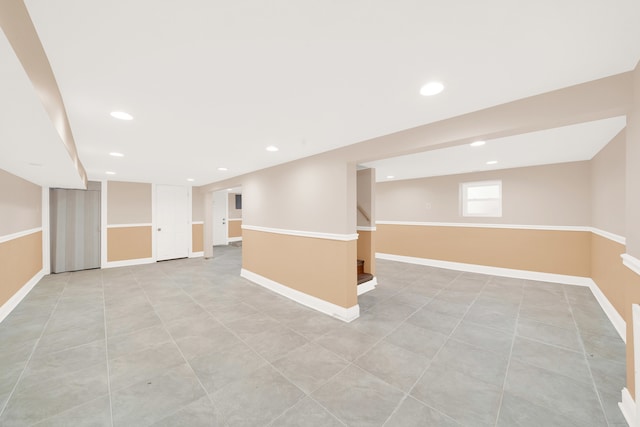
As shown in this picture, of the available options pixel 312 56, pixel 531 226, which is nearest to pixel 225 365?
pixel 312 56

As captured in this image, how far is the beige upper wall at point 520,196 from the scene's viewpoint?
14.6 feet

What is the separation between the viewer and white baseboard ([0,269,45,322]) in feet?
10.6

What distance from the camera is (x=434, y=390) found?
6.30ft

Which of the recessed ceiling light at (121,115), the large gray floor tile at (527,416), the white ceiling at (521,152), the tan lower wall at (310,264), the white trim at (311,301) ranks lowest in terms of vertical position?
the large gray floor tile at (527,416)

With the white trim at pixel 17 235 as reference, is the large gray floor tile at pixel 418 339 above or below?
below

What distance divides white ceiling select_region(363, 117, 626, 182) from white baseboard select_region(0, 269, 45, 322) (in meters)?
5.90

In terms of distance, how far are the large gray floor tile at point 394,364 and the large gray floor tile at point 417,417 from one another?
189mm

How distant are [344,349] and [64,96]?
328 centimetres

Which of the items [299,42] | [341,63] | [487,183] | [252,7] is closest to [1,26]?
[252,7]

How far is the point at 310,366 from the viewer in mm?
2219

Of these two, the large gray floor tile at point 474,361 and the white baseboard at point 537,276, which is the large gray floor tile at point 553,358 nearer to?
the large gray floor tile at point 474,361

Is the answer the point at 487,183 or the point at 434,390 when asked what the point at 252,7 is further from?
the point at 487,183

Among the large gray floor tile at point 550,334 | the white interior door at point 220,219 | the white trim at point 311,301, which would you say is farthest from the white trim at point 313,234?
the white interior door at point 220,219

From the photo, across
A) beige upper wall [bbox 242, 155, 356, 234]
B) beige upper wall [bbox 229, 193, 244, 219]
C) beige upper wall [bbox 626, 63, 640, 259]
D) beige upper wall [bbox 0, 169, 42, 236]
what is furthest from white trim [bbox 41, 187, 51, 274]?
beige upper wall [bbox 626, 63, 640, 259]
